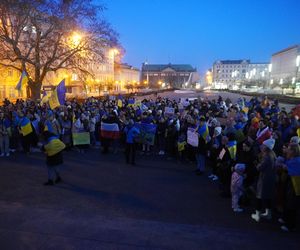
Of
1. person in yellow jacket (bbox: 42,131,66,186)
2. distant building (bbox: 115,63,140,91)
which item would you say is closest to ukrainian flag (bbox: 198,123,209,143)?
person in yellow jacket (bbox: 42,131,66,186)

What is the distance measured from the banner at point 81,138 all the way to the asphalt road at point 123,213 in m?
2.53

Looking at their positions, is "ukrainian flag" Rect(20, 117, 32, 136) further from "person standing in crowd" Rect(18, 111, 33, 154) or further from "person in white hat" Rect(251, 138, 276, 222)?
"person in white hat" Rect(251, 138, 276, 222)

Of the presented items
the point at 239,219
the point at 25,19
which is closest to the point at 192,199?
the point at 239,219

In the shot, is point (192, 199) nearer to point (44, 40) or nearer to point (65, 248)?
point (65, 248)

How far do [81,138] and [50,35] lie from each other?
849 inches

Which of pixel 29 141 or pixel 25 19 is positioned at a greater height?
pixel 25 19

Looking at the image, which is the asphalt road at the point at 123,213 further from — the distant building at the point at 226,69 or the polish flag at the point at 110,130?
the distant building at the point at 226,69

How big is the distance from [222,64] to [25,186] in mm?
186161

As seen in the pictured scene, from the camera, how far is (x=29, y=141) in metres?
12.6

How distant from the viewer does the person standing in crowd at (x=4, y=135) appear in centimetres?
1177

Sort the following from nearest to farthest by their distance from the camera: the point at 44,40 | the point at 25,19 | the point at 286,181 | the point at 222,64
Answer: the point at 286,181 < the point at 25,19 < the point at 44,40 < the point at 222,64

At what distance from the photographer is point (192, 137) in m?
10.3

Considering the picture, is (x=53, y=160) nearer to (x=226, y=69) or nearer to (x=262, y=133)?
(x=262, y=133)

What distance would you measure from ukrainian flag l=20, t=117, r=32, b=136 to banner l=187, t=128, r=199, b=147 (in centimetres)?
638
